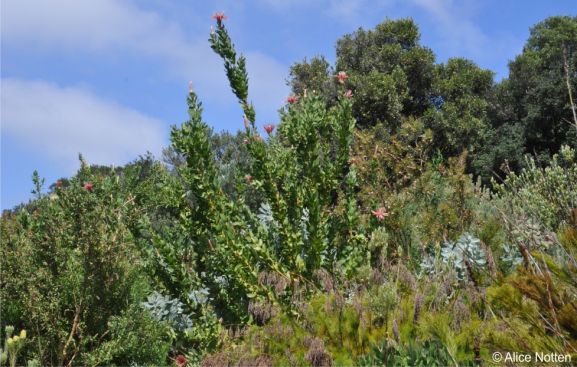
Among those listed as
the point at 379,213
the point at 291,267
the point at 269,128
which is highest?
the point at 269,128

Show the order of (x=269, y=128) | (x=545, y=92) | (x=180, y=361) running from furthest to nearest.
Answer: (x=545, y=92), (x=269, y=128), (x=180, y=361)

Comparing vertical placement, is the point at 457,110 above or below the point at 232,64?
above

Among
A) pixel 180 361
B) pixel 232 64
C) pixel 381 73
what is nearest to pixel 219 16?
pixel 232 64

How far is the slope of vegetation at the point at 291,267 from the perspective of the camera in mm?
3471

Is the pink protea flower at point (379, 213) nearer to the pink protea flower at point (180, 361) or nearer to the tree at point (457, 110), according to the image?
the pink protea flower at point (180, 361)

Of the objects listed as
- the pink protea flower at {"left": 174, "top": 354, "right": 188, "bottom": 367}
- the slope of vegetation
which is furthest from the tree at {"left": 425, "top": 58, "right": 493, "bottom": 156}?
the pink protea flower at {"left": 174, "top": 354, "right": 188, "bottom": 367}

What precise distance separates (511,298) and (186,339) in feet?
13.1

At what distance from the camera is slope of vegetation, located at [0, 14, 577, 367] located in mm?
3471

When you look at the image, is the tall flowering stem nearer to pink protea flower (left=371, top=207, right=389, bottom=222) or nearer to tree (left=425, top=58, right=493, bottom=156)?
pink protea flower (left=371, top=207, right=389, bottom=222)

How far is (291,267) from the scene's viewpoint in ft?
19.5

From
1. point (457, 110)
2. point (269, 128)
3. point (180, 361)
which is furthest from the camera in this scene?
point (457, 110)

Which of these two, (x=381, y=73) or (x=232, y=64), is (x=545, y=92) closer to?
(x=381, y=73)

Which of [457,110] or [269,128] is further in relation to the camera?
[457,110]

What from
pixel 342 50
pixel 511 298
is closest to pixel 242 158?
pixel 342 50
